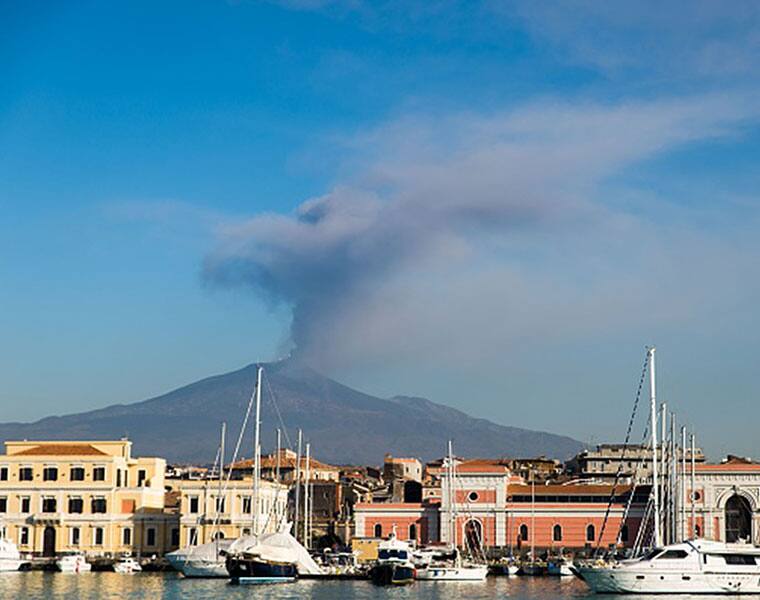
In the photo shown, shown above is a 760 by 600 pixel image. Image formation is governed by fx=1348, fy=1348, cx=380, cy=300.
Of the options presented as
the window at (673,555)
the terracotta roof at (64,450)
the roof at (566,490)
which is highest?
the terracotta roof at (64,450)

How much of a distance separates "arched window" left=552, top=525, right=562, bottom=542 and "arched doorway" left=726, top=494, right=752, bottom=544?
10199 mm

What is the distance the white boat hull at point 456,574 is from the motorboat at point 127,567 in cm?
1615

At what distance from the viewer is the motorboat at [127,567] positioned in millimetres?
71625

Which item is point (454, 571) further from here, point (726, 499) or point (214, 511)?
point (726, 499)

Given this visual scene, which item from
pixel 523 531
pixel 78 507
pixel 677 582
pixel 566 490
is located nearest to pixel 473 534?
pixel 523 531

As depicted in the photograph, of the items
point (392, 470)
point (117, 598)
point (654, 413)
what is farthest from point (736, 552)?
point (392, 470)

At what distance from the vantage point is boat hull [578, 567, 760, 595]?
52.0 meters

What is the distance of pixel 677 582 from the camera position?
A: 52.0 m

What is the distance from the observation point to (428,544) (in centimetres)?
8219

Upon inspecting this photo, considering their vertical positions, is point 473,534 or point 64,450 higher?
point 64,450

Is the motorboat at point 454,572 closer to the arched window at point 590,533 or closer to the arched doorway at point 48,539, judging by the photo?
the arched window at point 590,533

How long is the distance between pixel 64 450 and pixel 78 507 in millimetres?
3702

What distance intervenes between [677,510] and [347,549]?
22.9 m

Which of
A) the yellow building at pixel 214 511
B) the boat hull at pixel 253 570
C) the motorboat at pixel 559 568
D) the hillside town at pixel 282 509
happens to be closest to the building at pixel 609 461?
the hillside town at pixel 282 509
